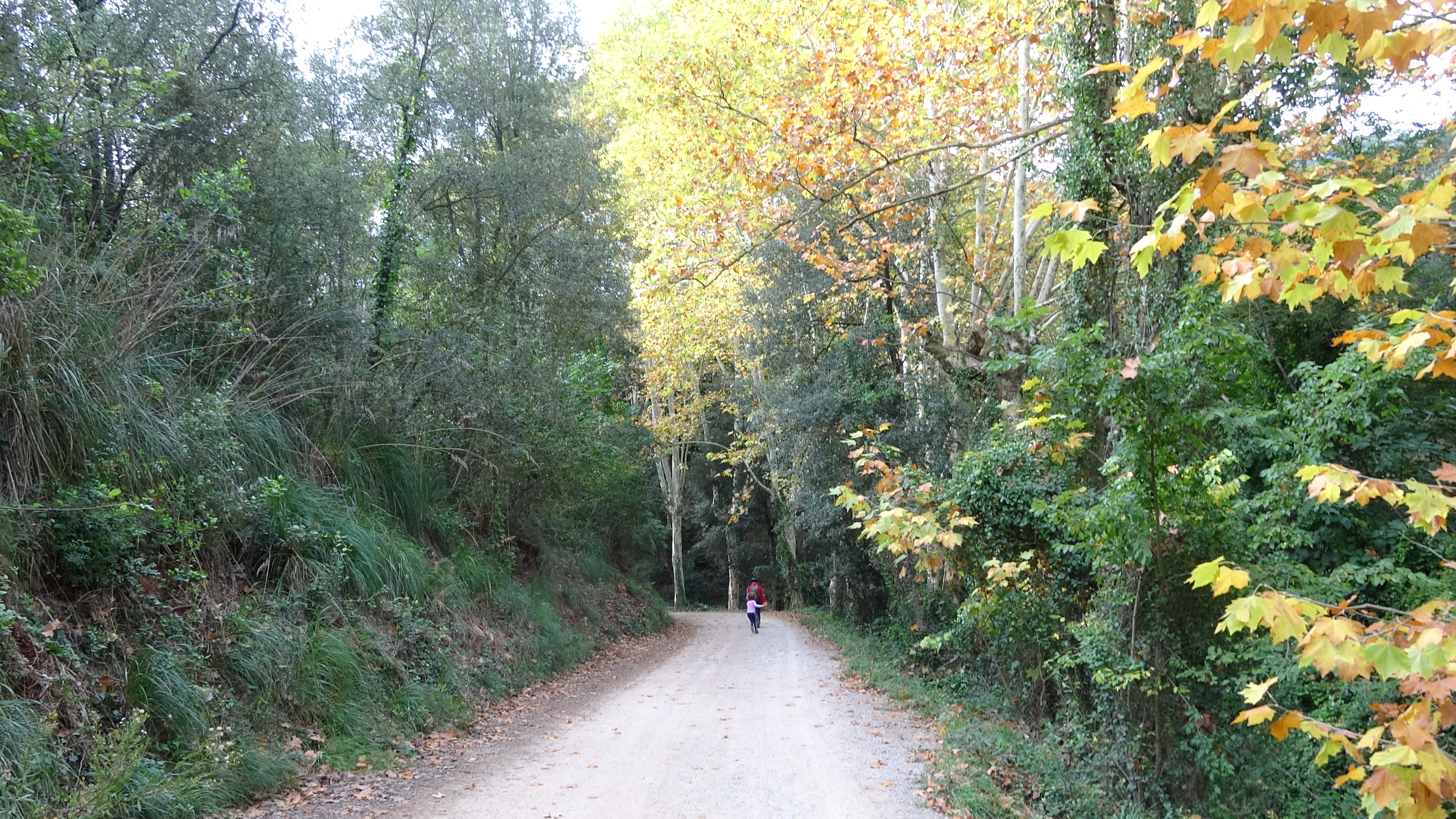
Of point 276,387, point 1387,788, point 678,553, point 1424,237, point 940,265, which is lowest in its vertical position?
point 678,553

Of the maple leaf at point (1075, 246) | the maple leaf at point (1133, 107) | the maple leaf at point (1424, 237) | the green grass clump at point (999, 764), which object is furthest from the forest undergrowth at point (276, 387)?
the maple leaf at point (1424, 237)

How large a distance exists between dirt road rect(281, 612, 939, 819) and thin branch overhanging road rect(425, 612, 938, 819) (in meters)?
0.02

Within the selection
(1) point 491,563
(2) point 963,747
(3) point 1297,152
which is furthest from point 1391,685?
(1) point 491,563

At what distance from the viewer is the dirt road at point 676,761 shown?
6695mm

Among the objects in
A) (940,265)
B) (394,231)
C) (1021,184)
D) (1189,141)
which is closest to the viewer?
(1189,141)

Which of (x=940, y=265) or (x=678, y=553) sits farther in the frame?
(x=678, y=553)

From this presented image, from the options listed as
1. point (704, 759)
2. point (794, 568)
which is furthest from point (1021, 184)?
point (794, 568)

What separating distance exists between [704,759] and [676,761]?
0.28m

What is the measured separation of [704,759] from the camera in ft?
27.3

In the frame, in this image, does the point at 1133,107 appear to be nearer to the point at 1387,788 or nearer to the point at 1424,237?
the point at 1424,237

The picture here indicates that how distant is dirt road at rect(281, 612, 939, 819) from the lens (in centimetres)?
670

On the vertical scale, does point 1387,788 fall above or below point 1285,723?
below

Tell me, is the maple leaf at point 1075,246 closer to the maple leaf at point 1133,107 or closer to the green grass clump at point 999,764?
the maple leaf at point 1133,107

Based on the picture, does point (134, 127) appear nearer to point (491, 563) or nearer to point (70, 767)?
point (70, 767)
